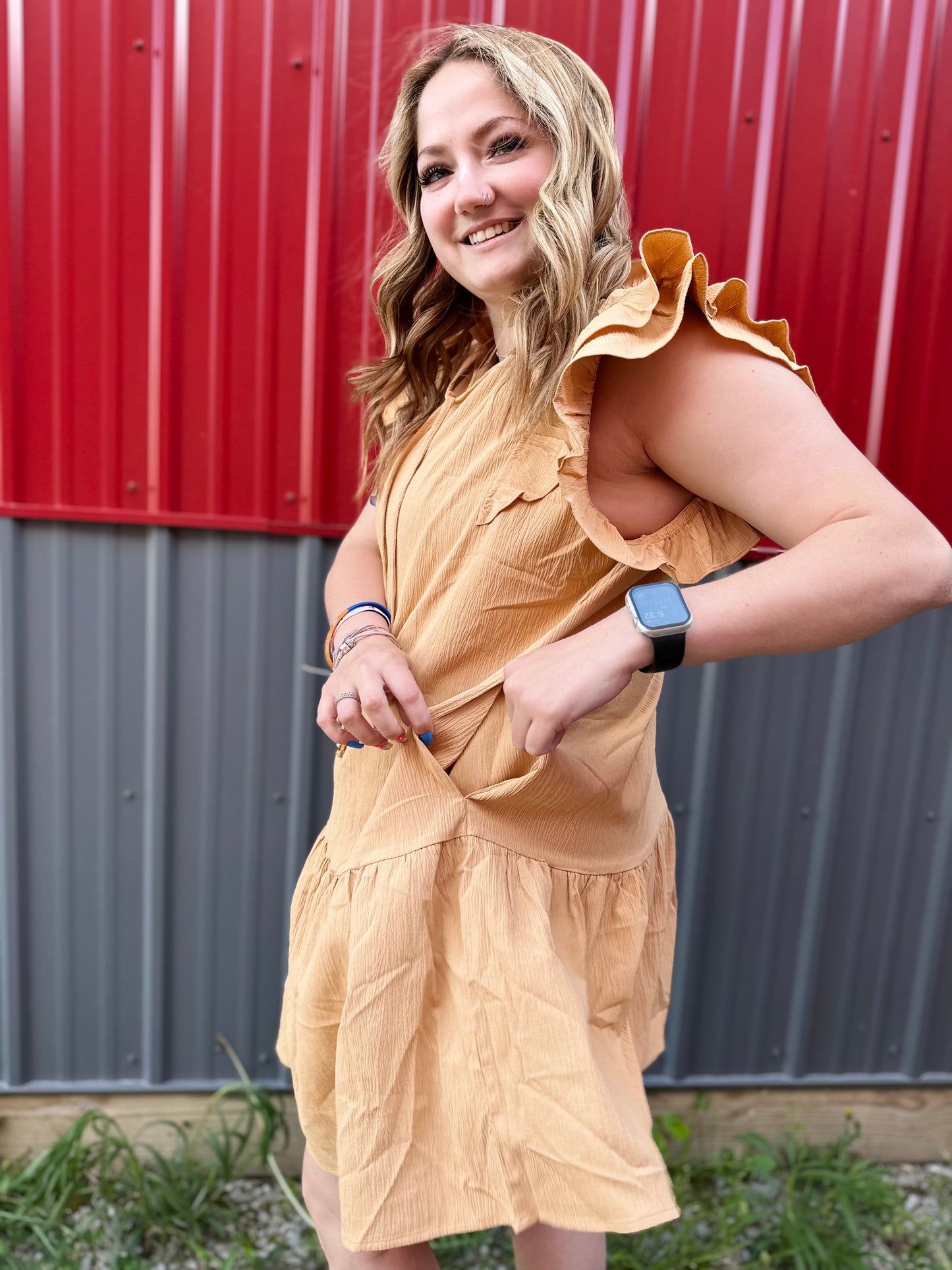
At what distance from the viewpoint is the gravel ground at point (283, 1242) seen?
2.23 meters

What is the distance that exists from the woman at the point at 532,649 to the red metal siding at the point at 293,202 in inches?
28.5

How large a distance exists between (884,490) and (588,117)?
63cm

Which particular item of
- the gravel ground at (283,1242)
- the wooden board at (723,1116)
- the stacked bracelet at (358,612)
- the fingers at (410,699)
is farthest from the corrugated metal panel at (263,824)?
the fingers at (410,699)

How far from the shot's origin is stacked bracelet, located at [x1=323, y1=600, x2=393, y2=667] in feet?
4.76

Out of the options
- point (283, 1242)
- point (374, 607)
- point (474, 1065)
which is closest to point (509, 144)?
point (374, 607)

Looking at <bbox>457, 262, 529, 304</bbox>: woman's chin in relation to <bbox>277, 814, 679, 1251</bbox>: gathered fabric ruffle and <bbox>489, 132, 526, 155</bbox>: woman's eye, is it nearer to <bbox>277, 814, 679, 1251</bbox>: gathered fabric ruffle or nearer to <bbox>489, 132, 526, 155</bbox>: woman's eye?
<bbox>489, 132, 526, 155</bbox>: woman's eye

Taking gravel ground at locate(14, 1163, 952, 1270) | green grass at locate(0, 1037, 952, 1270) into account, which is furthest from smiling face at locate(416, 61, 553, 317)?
gravel ground at locate(14, 1163, 952, 1270)

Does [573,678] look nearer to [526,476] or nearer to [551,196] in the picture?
[526,476]

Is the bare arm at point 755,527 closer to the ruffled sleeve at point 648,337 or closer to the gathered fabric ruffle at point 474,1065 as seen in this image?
the ruffled sleeve at point 648,337

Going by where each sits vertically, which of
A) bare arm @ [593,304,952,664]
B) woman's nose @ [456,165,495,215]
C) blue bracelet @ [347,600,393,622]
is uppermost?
woman's nose @ [456,165,495,215]

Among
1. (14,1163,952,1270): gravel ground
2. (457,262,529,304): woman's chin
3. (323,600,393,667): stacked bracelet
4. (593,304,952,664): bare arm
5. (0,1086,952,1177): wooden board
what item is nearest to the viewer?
(593,304,952,664): bare arm

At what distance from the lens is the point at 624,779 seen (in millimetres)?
1392

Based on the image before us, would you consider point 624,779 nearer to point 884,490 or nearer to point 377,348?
point 884,490

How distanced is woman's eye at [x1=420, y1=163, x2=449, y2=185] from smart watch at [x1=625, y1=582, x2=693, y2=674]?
0.72 m
